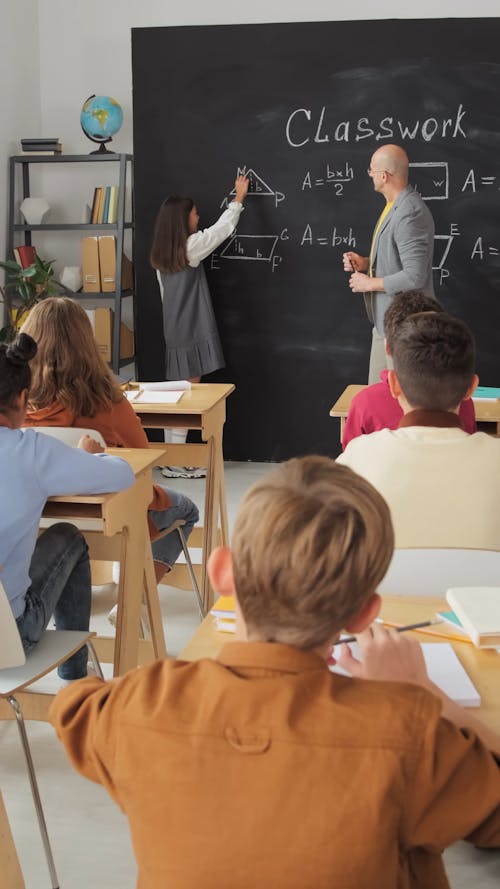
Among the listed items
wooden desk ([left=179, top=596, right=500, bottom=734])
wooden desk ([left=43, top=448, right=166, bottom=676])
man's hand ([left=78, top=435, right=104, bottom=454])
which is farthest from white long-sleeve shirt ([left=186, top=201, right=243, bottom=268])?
wooden desk ([left=179, top=596, right=500, bottom=734])

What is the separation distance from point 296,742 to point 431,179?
5.11 meters

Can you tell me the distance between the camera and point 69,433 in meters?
2.81

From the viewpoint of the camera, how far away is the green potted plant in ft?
18.9

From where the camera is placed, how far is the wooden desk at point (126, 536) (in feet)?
8.70

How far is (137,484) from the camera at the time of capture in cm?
283

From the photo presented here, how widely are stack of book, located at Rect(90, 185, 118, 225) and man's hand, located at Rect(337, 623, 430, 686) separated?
5.16m

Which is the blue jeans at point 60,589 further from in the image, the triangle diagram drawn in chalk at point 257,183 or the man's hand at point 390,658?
the triangle diagram drawn in chalk at point 257,183

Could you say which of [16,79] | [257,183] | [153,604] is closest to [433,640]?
[153,604]

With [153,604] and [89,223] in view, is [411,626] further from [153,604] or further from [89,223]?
[89,223]

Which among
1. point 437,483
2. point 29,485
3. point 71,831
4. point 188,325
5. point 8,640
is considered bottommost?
point 71,831

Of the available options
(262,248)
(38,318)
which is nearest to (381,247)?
(262,248)

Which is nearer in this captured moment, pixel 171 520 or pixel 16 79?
pixel 171 520

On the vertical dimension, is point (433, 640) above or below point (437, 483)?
below

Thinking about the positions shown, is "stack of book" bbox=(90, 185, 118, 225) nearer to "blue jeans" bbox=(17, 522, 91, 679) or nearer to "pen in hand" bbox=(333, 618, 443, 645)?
"blue jeans" bbox=(17, 522, 91, 679)
